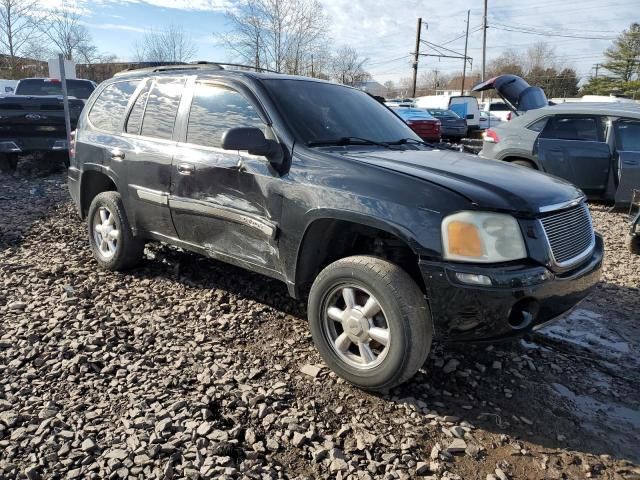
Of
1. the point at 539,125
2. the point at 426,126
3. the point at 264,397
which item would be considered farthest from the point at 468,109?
the point at 264,397

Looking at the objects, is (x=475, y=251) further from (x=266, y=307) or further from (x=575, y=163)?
(x=575, y=163)

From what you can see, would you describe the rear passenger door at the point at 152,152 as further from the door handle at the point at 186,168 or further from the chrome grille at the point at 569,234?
the chrome grille at the point at 569,234

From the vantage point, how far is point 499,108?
3080 centimetres

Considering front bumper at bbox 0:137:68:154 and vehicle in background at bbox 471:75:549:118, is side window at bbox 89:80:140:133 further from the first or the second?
vehicle in background at bbox 471:75:549:118

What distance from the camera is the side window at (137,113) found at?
440 cm

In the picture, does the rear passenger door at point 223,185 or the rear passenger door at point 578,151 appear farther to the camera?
the rear passenger door at point 578,151

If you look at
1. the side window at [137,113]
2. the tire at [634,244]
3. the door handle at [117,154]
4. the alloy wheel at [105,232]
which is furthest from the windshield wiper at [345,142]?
the tire at [634,244]

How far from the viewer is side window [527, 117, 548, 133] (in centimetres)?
782

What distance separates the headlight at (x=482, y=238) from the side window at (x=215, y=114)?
156 centimetres

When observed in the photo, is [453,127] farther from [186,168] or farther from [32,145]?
[186,168]

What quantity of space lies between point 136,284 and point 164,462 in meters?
2.46

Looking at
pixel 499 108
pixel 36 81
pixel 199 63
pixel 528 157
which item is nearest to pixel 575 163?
pixel 528 157

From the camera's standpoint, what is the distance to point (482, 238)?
2.59m

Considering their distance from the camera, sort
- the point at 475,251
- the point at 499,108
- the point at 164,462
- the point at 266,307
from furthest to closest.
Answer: the point at 499,108
the point at 266,307
the point at 475,251
the point at 164,462
